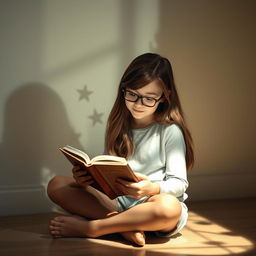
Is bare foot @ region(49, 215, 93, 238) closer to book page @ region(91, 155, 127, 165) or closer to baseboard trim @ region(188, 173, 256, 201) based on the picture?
book page @ region(91, 155, 127, 165)

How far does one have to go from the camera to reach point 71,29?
2570 millimetres

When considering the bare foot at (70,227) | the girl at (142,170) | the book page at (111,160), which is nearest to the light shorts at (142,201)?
the girl at (142,170)

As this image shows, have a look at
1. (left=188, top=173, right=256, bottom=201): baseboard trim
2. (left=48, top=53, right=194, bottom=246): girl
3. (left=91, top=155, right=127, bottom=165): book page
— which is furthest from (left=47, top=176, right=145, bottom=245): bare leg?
(left=188, top=173, right=256, bottom=201): baseboard trim

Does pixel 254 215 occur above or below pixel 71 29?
below

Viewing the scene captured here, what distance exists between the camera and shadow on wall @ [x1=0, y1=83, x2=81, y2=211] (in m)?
2.54

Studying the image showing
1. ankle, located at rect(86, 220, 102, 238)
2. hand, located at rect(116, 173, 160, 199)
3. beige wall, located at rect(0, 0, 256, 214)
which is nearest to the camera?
hand, located at rect(116, 173, 160, 199)

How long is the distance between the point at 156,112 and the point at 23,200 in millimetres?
786

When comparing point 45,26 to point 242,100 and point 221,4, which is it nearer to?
point 221,4

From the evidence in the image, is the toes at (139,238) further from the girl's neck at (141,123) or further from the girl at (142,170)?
the girl's neck at (141,123)

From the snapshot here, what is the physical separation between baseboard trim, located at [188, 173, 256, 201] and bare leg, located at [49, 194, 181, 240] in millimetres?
754

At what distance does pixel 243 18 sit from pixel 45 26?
1032 mm

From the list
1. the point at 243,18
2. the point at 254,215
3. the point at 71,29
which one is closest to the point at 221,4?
the point at 243,18

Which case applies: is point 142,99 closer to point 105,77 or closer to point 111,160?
point 111,160

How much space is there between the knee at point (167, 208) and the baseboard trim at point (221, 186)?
2.60ft
